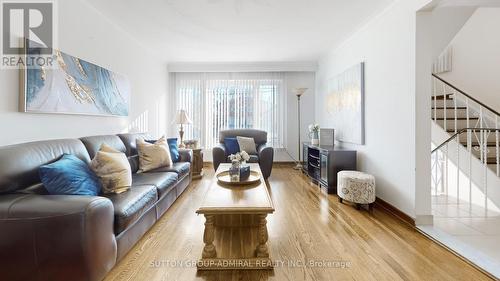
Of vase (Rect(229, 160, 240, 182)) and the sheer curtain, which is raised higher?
the sheer curtain

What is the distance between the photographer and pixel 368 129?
3.23 m

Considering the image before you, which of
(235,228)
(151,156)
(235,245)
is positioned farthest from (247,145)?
(235,245)

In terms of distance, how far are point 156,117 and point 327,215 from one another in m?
3.90

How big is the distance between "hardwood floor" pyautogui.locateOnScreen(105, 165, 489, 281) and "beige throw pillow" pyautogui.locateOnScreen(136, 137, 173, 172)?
615 millimetres

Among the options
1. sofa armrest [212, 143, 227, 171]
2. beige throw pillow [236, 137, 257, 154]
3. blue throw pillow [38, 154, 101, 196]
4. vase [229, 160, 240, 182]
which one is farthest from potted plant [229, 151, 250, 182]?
beige throw pillow [236, 137, 257, 154]

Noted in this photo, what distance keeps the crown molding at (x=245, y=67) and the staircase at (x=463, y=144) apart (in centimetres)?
257

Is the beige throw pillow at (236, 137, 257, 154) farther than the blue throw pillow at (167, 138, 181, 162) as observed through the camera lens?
Yes

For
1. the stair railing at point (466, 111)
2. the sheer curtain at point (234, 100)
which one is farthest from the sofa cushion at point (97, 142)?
the stair railing at point (466, 111)

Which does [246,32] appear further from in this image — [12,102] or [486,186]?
[486,186]

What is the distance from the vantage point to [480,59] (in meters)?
3.86

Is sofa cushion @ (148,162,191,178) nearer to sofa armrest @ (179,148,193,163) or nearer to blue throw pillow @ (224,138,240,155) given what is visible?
sofa armrest @ (179,148,193,163)

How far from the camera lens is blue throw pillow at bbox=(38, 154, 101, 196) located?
1.62m

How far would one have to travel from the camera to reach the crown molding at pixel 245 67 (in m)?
5.37

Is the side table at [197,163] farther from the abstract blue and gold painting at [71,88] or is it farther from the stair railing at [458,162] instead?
the stair railing at [458,162]
